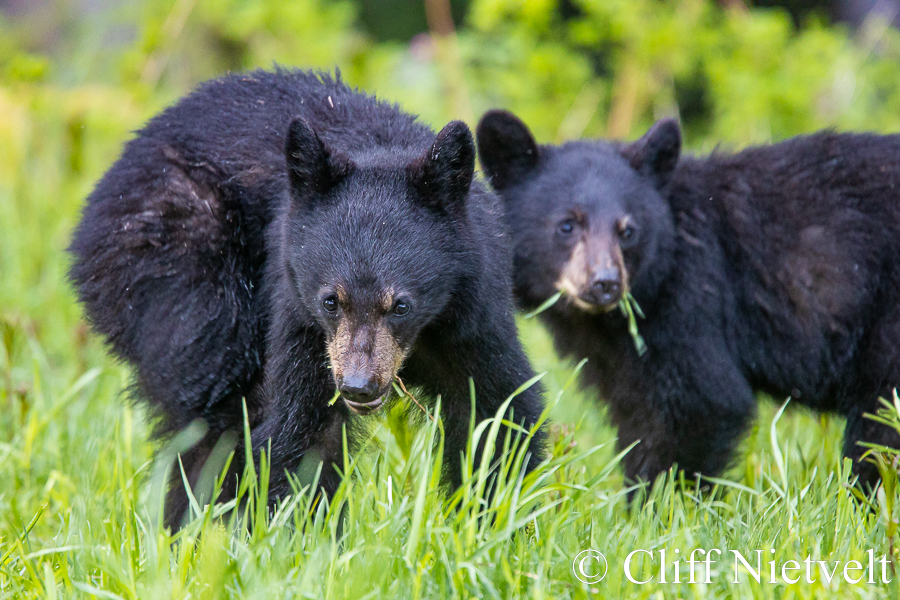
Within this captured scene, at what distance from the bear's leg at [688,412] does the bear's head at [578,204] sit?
41cm

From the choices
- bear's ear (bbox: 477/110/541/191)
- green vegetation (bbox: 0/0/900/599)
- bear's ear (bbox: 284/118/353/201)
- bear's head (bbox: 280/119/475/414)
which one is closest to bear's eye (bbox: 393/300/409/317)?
bear's head (bbox: 280/119/475/414)

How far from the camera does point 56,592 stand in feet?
7.58

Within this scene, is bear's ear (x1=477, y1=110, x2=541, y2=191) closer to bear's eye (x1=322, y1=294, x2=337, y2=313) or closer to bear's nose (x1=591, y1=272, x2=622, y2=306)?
bear's nose (x1=591, y1=272, x2=622, y2=306)

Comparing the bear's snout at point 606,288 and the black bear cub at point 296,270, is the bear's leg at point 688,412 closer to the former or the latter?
the bear's snout at point 606,288

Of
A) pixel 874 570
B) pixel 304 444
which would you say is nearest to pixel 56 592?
pixel 304 444

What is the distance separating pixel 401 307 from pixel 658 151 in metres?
2.03

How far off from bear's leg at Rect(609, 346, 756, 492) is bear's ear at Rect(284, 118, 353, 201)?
187 cm

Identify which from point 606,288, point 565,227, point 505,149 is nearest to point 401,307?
point 606,288

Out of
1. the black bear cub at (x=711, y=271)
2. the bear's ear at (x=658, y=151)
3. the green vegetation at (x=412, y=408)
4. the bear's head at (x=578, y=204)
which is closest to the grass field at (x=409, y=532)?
the green vegetation at (x=412, y=408)

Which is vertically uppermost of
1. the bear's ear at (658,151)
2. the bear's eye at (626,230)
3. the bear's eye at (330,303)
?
the bear's ear at (658,151)

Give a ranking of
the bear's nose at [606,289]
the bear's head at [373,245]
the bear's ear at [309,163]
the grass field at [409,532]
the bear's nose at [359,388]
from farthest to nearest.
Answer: the bear's nose at [606,289] < the bear's ear at [309,163] < the bear's head at [373,245] < the bear's nose at [359,388] < the grass field at [409,532]

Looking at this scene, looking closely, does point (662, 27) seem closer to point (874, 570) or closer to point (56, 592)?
point (874, 570)

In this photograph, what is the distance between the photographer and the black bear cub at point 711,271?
3.94 metres

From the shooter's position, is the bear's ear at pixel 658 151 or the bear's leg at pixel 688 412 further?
the bear's ear at pixel 658 151
